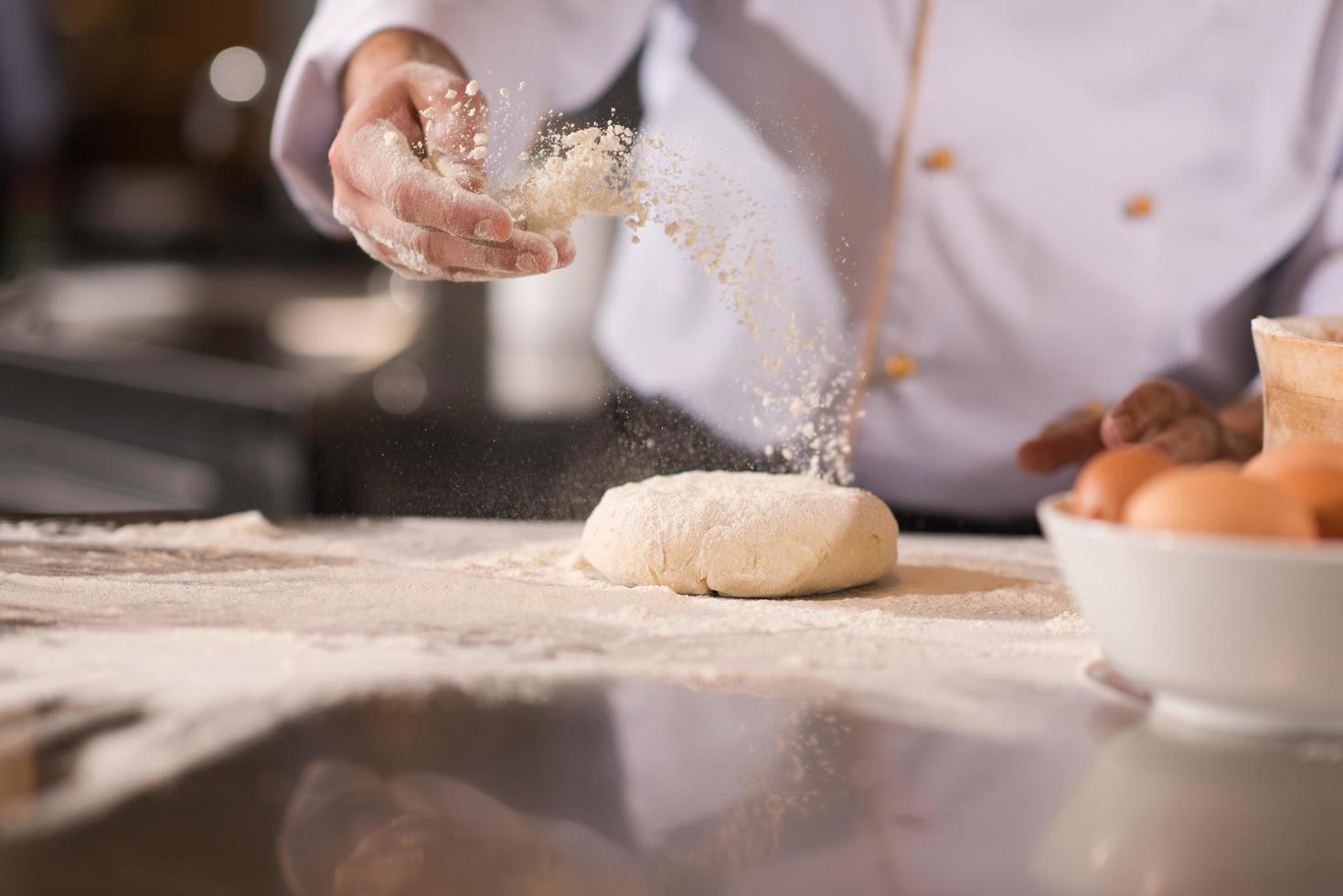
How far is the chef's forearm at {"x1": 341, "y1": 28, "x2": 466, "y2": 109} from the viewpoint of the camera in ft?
4.20

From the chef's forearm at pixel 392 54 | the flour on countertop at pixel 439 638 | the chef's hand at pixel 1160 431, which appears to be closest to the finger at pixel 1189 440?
the chef's hand at pixel 1160 431

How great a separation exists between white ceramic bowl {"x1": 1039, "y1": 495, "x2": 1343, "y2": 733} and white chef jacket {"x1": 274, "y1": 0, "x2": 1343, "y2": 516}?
0.86 m

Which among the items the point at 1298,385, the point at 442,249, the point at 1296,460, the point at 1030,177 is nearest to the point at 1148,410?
the point at 1298,385

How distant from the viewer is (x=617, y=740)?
0.64 m

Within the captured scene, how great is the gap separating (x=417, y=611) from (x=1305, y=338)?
2.27ft

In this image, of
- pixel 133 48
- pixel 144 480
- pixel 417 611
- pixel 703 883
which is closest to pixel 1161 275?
pixel 417 611

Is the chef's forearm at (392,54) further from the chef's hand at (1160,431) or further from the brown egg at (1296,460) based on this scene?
the brown egg at (1296,460)

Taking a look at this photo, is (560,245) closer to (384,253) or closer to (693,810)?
(384,253)

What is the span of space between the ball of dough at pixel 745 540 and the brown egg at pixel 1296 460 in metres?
0.37

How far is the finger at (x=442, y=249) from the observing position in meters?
1.01

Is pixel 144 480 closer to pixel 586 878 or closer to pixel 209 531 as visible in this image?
pixel 209 531

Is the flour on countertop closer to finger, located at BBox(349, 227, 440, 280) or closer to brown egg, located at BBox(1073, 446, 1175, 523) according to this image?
brown egg, located at BBox(1073, 446, 1175, 523)

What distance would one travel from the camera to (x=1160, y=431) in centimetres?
123

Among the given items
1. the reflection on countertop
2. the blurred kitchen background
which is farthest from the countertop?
the blurred kitchen background
